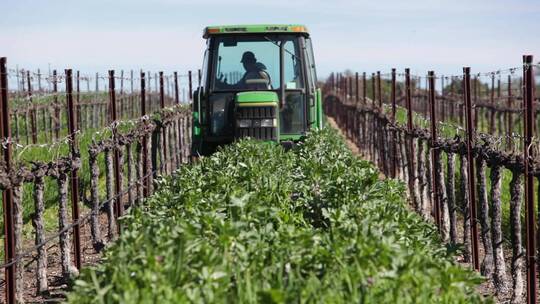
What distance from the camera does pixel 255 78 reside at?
13.5m

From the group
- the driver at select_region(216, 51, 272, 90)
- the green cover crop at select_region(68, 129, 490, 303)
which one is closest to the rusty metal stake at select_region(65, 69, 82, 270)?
the driver at select_region(216, 51, 272, 90)

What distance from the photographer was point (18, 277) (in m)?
8.64

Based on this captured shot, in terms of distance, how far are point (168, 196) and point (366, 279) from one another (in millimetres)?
2703

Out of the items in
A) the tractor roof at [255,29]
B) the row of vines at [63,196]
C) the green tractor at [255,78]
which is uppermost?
the tractor roof at [255,29]

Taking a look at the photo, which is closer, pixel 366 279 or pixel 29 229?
pixel 366 279

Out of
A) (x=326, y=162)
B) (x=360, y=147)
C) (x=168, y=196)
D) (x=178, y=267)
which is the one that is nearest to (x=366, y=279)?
(x=178, y=267)

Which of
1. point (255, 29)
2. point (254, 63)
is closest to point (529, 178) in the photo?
point (255, 29)

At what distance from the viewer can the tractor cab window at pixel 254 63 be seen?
1348 cm

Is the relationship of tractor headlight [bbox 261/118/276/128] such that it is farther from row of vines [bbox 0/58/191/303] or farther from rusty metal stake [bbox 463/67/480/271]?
rusty metal stake [bbox 463/67/480/271]

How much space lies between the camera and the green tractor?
527 inches

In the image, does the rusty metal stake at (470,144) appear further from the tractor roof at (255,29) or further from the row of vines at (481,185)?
the tractor roof at (255,29)

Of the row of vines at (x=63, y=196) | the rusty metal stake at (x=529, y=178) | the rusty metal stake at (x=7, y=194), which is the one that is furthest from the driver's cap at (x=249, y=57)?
the rusty metal stake at (x=529, y=178)

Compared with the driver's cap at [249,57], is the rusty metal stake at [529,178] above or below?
below

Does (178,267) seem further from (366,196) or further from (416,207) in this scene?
(416,207)
